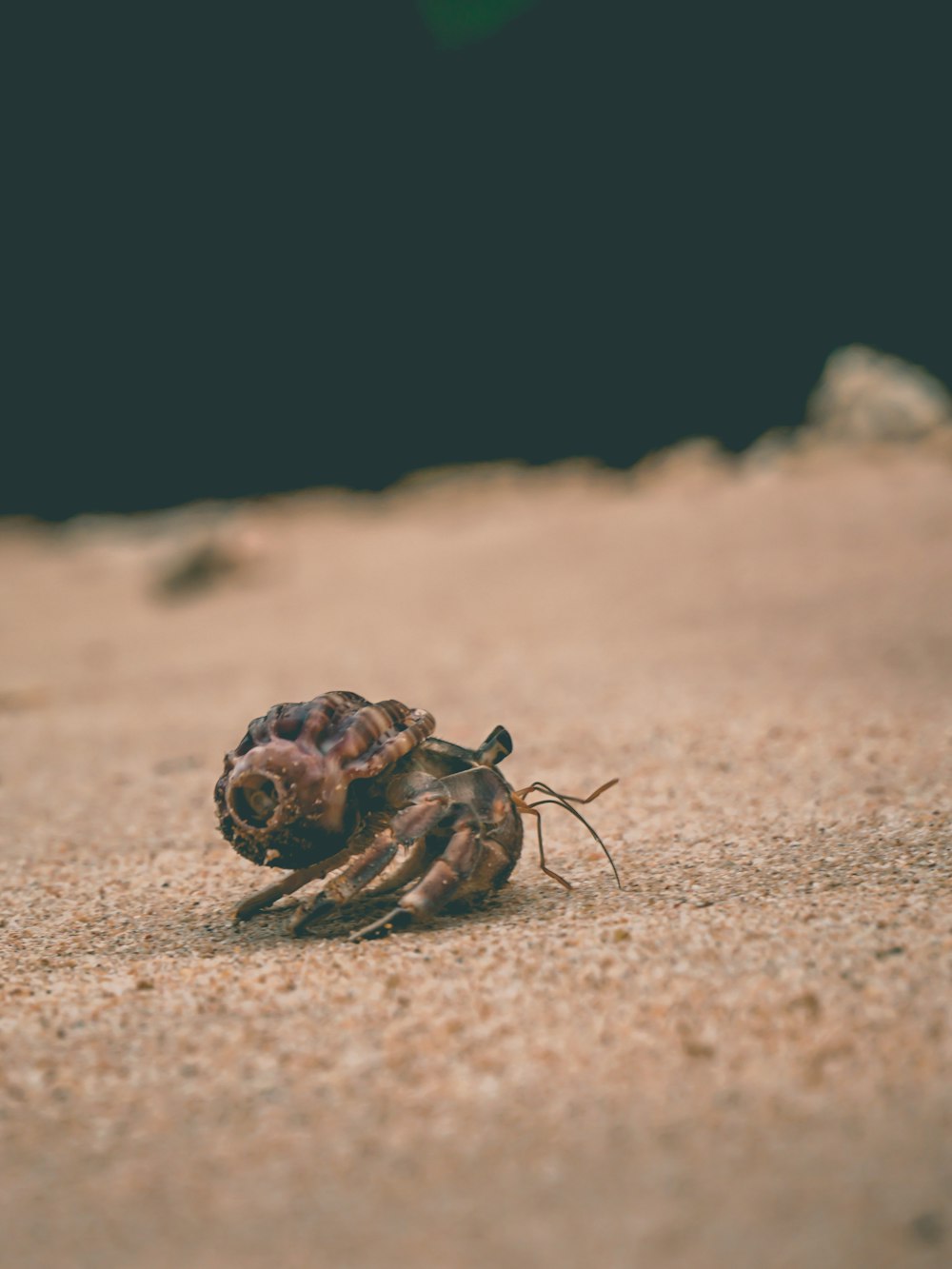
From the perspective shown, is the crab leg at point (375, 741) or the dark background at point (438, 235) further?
the dark background at point (438, 235)

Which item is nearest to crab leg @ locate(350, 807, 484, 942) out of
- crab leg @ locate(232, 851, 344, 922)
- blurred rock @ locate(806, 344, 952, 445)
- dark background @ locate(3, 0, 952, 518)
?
crab leg @ locate(232, 851, 344, 922)

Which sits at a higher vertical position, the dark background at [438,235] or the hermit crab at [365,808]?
the dark background at [438,235]

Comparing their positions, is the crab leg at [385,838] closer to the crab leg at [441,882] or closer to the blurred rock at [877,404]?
the crab leg at [441,882]

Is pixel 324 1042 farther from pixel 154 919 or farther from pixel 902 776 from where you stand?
pixel 902 776

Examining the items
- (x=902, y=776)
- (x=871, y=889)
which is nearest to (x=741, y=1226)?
(x=871, y=889)

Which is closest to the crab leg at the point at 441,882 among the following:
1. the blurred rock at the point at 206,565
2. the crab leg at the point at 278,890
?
the crab leg at the point at 278,890
